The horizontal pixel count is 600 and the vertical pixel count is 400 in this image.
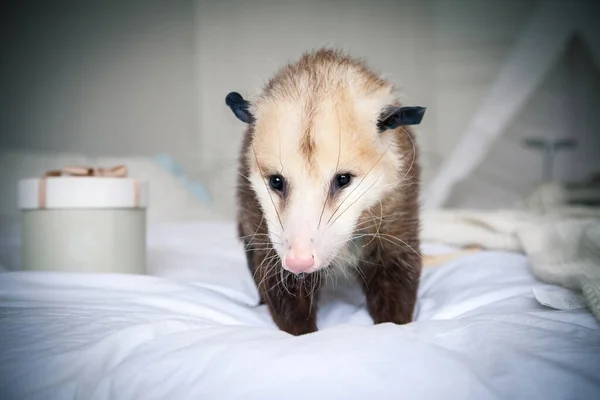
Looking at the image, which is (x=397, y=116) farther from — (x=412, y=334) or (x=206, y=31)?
(x=206, y=31)

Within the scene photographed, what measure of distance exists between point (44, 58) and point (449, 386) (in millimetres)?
1669

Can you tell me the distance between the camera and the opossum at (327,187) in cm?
95

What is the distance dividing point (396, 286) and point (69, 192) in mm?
847

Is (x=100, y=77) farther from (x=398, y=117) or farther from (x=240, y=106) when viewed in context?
(x=398, y=117)

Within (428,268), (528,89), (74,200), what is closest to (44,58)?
(74,200)

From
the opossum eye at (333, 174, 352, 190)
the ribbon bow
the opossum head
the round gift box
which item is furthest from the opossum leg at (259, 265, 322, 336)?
the ribbon bow

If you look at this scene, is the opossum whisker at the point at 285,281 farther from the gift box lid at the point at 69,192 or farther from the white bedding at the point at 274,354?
the gift box lid at the point at 69,192

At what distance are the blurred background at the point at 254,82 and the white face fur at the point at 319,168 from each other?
739mm

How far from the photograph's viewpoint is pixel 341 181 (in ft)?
3.23

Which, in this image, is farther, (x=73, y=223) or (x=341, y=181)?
(x=73, y=223)

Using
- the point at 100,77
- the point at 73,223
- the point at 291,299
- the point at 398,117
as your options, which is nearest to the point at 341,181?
the point at 398,117

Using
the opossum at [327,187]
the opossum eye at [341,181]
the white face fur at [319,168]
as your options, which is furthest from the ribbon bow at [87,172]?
the opossum eye at [341,181]

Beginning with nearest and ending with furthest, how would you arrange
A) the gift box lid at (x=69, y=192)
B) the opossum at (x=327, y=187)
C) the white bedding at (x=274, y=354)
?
1. the white bedding at (x=274, y=354)
2. the opossum at (x=327, y=187)
3. the gift box lid at (x=69, y=192)

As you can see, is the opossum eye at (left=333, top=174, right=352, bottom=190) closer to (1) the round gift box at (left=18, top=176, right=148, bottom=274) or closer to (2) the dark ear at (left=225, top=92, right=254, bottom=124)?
(2) the dark ear at (left=225, top=92, right=254, bottom=124)
